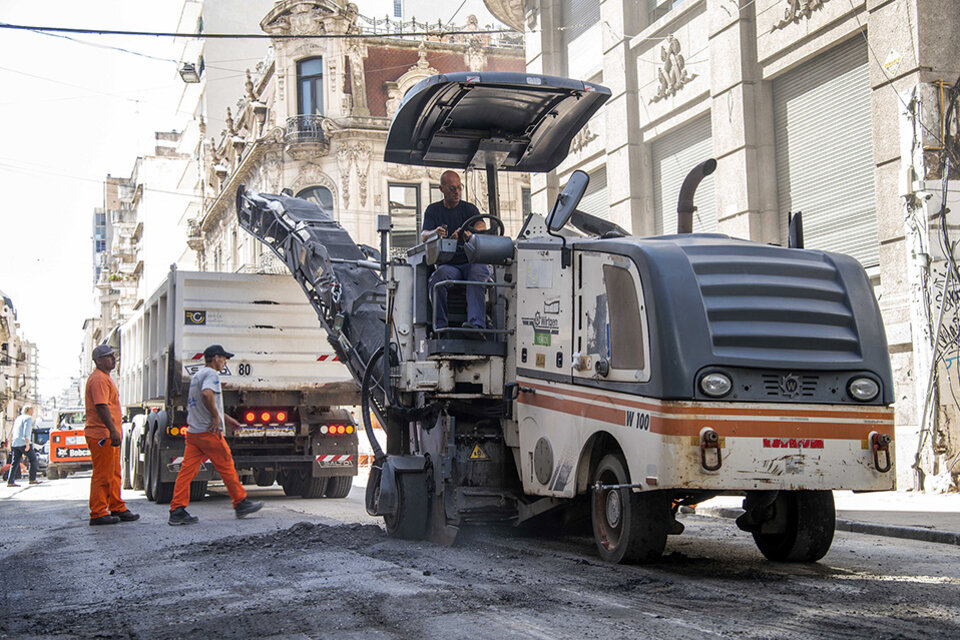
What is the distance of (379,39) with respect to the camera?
121 ft

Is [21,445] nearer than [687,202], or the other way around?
[687,202]

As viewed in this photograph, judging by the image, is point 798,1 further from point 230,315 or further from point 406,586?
point 406,586

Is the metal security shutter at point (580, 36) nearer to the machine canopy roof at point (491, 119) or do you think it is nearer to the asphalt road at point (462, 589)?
the machine canopy roof at point (491, 119)

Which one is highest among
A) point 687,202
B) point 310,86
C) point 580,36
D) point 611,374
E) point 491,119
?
point 310,86

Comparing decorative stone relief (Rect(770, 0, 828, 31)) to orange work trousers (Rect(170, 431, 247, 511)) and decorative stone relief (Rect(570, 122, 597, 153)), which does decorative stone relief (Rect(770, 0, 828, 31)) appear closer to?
decorative stone relief (Rect(570, 122, 597, 153))

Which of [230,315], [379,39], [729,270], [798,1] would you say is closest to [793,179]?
[798,1]

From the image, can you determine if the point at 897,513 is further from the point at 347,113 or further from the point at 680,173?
the point at 347,113

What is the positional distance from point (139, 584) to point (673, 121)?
1348cm

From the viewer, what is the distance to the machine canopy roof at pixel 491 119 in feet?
29.6

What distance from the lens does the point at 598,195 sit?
20.9 meters

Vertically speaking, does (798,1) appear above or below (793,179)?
above

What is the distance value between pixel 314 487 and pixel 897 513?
792 centimetres

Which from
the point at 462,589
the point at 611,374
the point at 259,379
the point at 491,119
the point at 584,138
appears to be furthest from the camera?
the point at 584,138

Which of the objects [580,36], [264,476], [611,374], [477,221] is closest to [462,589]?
[611,374]
